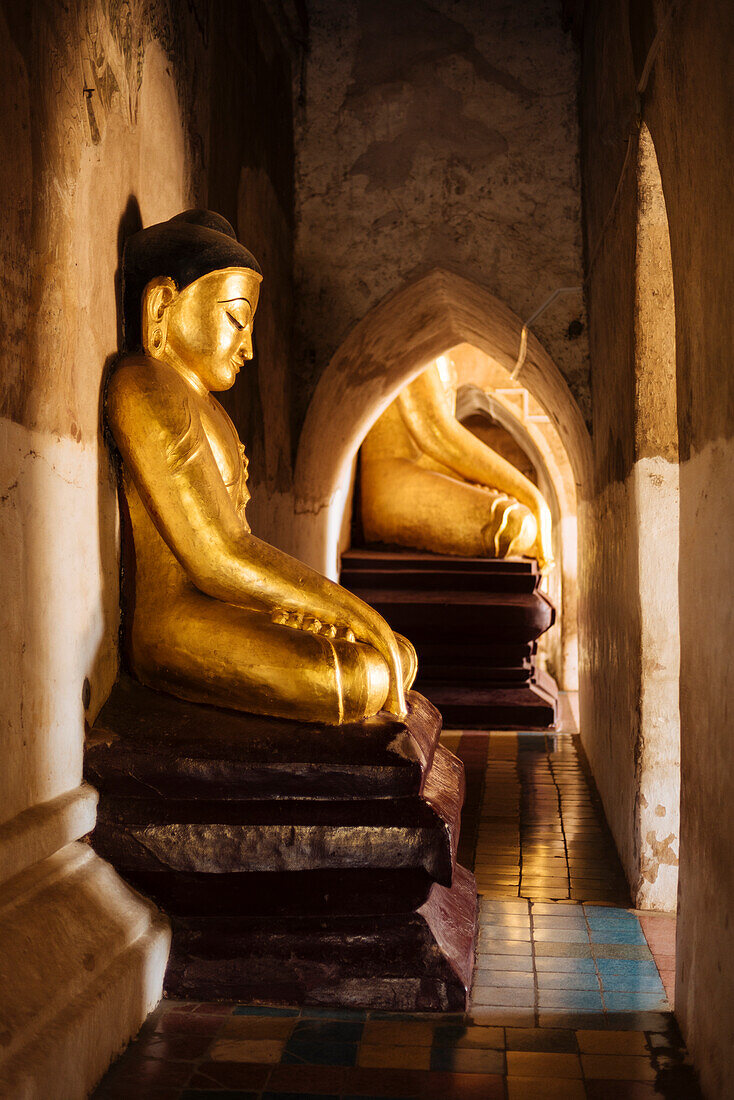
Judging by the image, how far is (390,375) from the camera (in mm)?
5918

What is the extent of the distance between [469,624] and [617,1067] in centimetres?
480

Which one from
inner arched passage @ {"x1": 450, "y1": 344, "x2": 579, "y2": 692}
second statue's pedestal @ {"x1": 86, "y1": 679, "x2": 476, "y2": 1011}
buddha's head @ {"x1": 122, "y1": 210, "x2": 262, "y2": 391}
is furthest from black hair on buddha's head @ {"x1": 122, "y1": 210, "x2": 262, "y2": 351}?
inner arched passage @ {"x1": 450, "y1": 344, "x2": 579, "y2": 692}

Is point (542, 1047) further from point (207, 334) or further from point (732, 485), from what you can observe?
point (207, 334)

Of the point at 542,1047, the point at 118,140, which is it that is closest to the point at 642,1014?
the point at 542,1047

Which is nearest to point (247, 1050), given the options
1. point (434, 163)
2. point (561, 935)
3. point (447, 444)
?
point (561, 935)

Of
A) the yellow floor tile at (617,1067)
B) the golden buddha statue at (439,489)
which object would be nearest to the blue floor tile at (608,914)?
the yellow floor tile at (617,1067)

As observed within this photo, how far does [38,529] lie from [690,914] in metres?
1.71

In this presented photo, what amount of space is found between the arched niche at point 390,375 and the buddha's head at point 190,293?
2.09 metres

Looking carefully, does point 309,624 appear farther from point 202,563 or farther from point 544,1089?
point 544,1089

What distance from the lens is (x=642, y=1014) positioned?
254cm

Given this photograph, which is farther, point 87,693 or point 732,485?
point 87,693

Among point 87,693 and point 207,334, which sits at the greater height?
point 207,334

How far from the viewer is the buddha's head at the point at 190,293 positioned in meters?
2.86

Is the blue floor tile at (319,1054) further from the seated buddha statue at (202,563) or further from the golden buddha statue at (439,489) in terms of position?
the golden buddha statue at (439,489)
